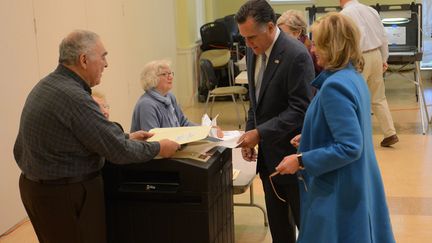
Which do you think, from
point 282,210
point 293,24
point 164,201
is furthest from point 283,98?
point 293,24

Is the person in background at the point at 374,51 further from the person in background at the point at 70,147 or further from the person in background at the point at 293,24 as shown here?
the person in background at the point at 70,147

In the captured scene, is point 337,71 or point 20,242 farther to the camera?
point 20,242

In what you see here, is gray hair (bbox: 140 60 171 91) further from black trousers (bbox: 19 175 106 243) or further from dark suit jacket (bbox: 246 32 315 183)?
black trousers (bbox: 19 175 106 243)

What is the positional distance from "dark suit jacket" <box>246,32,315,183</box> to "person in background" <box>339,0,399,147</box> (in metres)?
3.14

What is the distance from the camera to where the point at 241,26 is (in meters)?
2.43

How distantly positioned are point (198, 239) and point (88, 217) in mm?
450

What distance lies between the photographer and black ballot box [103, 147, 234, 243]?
228cm

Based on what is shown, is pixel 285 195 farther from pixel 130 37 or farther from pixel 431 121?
pixel 431 121

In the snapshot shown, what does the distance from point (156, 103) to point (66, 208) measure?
4.39 ft

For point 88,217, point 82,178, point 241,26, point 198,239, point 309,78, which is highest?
point 241,26

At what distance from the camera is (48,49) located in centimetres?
443

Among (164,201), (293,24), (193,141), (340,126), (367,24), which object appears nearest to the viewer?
(340,126)

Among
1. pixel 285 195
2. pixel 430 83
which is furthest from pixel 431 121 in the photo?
pixel 285 195

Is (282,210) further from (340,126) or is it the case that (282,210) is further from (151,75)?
(151,75)
